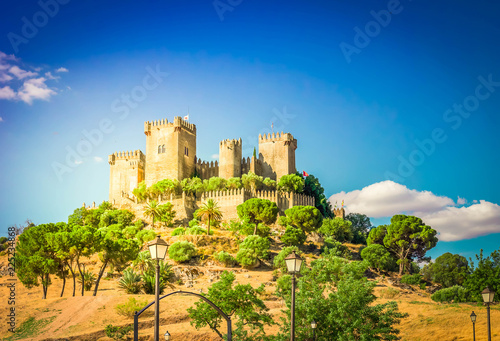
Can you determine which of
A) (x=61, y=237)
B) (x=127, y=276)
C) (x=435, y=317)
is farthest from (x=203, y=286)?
(x=435, y=317)

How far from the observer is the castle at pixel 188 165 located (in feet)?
214

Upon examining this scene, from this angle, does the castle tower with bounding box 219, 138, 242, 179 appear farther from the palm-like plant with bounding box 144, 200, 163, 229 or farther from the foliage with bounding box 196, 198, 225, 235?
the palm-like plant with bounding box 144, 200, 163, 229

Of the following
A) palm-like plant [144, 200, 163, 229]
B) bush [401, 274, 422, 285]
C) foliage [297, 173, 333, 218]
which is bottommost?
bush [401, 274, 422, 285]

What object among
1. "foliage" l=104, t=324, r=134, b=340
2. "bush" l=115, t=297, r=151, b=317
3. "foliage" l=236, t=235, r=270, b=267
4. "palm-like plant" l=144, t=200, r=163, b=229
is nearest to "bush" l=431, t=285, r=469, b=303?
"foliage" l=236, t=235, r=270, b=267

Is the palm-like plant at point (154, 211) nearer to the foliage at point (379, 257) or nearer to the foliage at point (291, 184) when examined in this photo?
the foliage at point (291, 184)

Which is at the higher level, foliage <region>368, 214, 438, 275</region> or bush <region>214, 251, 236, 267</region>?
foliage <region>368, 214, 438, 275</region>

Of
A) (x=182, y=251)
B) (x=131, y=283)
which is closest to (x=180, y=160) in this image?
(x=182, y=251)

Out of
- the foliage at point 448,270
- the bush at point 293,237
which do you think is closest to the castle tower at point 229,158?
the bush at point 293,237

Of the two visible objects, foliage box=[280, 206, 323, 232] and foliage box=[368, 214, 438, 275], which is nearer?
foliage box=[368, 214, 438, 275]

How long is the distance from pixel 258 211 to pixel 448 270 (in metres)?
20.0

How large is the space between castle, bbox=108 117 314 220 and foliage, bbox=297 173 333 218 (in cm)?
257

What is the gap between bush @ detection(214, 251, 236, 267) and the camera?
154 feet

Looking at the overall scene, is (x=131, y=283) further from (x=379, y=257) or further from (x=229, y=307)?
(x=379, y=257)

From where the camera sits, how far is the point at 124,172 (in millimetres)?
75375
